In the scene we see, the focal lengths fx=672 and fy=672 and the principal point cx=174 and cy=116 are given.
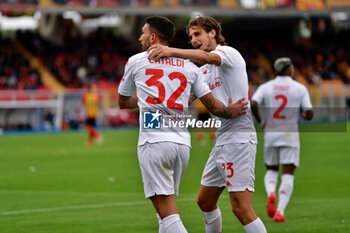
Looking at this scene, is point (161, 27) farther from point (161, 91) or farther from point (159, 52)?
point (161, 91)

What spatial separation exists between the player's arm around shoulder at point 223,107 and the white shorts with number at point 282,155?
3403mm

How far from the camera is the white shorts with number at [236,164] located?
6.44 meters

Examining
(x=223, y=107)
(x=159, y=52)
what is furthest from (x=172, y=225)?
(x=159, y=52)

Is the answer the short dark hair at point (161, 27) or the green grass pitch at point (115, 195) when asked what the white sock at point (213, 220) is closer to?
the green grass pitch at point (115, 195)

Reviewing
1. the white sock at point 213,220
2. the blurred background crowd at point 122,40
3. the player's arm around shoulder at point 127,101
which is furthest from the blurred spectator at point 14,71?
the player's arm around shoulder at point 127,101

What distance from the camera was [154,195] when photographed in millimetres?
5766

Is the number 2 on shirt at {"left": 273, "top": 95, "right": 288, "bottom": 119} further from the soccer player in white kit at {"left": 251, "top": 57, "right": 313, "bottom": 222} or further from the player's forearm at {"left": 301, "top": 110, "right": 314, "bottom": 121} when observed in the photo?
the player's forearm at {"left": 301, "top": 110, "right": 314, "bottom": 121}

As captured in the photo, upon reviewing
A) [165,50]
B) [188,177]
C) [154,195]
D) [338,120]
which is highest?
[165,50]

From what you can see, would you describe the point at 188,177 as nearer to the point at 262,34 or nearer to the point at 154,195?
the point at 154,195

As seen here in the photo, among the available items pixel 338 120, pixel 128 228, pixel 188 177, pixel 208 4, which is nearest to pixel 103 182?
pixel 188 177

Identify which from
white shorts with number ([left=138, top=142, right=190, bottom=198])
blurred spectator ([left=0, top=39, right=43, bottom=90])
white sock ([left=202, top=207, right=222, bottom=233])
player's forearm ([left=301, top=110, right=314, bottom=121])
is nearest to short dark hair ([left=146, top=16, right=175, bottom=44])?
white shorts with number ([left=138, top=142, right=190, bottom=198])

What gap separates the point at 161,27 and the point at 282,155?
4.49 metres

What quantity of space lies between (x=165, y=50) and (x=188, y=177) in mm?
10078

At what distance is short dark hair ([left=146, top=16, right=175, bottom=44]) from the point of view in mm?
5844
